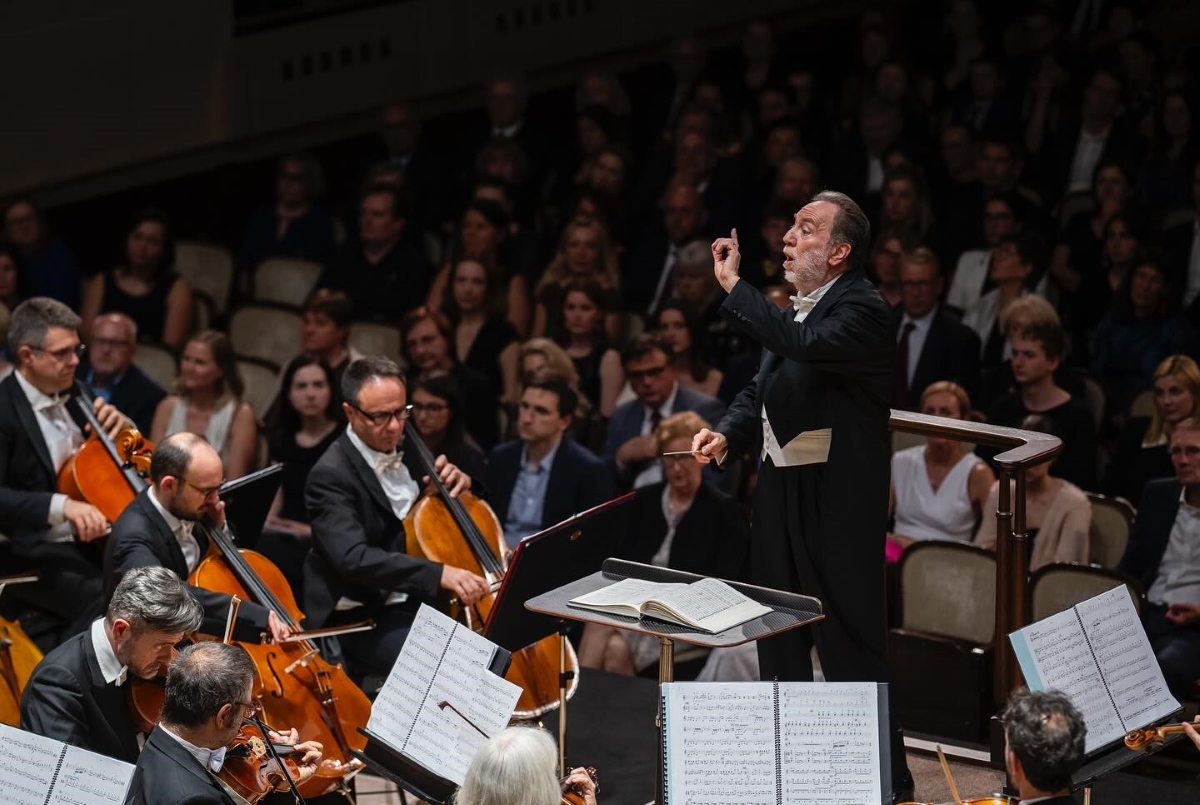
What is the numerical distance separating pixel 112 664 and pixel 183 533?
653 mm

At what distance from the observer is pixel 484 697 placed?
370 cm

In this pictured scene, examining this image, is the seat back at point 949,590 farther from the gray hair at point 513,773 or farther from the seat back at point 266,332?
the seat back at point 266,332

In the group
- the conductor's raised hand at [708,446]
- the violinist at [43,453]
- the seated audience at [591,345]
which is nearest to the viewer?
the conductor's raised hand at [708,446]

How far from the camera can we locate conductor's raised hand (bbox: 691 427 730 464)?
12.8 ft

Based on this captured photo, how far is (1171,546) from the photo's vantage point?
17.3 feet

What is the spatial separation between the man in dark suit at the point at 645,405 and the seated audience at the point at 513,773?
123 inches

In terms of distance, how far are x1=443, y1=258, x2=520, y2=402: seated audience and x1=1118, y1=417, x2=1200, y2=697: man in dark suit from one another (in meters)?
2.76

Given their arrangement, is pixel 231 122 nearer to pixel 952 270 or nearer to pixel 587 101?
pixel 587 101

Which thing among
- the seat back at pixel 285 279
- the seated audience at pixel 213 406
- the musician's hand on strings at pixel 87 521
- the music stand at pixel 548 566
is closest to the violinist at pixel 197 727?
the music stand at pixel 548 566

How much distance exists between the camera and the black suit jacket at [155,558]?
4238 mm

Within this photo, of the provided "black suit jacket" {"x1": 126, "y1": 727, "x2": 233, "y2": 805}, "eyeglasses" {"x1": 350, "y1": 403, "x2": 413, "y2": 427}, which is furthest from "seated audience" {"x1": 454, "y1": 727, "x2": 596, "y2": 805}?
"eyeglasses" {"x1": 350, "y1": 403, "x2": 413, "y2": 427}

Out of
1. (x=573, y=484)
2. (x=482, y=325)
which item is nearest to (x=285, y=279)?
(x=482, y=325)

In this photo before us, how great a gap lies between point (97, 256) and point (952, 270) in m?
4.25

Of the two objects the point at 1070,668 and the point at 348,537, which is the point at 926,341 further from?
the point at 1070,668
